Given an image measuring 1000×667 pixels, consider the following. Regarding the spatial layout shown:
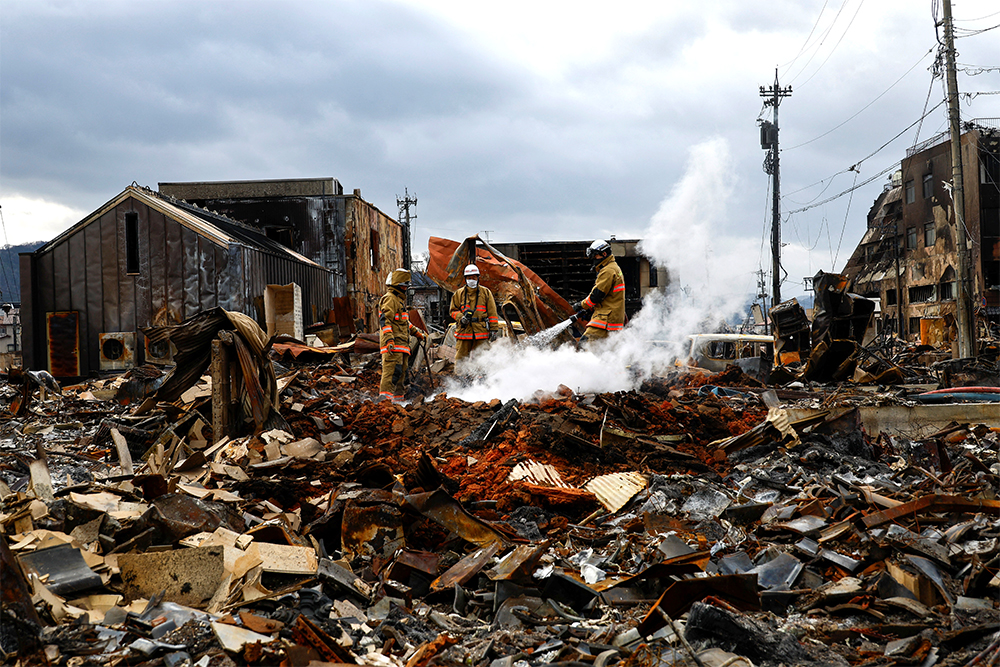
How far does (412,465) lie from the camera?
6816 mm

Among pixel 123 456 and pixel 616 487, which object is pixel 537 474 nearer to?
pixel 616 487

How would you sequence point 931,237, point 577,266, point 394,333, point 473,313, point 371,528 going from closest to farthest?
point 371,528
point 394,333
point 473,313
point 577,266
point 931,237

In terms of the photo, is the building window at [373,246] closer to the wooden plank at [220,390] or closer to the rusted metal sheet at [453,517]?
the wooden plank at [220,390]

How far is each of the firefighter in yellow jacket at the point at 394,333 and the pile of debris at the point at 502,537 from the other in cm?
231

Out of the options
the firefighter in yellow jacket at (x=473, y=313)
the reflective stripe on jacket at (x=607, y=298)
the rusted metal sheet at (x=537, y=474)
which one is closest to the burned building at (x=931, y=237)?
the reflective stripe on jacket at (x=607, y=298)

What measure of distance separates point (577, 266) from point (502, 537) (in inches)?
622

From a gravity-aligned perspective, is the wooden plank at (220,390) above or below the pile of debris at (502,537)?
above

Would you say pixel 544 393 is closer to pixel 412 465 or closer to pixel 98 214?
pixel 412 465

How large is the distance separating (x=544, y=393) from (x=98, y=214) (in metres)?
12.5

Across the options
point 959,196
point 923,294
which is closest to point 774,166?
point 959,196

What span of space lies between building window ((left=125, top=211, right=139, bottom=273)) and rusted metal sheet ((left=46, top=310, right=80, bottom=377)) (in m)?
1.88

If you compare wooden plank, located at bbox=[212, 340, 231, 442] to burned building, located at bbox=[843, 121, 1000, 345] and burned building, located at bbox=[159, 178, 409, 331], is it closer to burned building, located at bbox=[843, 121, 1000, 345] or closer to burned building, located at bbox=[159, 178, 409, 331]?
burned building, located at bbox=[159, 178, 409, 331]

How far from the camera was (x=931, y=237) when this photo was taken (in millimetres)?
42906

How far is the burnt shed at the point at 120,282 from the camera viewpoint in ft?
51.9
